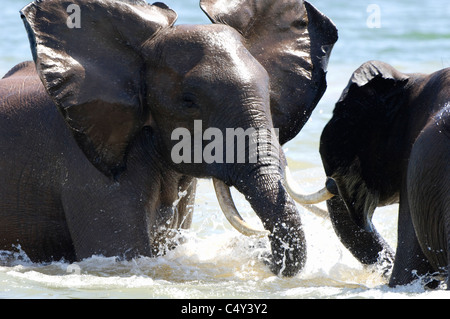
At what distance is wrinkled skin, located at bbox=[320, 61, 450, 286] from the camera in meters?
6.51

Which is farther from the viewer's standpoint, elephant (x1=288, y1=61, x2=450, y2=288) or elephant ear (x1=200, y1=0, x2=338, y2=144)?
elephant ear (x1=200, y1=0, x2=338, y2=144)

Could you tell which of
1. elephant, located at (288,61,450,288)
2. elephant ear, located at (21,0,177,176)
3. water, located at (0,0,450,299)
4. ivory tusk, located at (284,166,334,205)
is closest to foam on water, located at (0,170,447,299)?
water, located at (0,0,450,299)

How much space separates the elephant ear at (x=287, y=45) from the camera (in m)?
8.29

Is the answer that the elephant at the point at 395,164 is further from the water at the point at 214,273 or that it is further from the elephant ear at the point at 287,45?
the elephant ear at the point at 287,45

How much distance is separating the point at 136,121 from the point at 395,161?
1841 millimetres

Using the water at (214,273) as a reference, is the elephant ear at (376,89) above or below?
above

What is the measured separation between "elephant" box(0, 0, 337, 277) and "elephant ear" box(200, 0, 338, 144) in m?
0.01

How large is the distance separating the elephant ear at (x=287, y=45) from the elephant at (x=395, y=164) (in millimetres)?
770

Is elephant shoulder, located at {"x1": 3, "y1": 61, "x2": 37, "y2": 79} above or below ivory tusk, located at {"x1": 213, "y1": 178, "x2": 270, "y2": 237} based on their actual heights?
above

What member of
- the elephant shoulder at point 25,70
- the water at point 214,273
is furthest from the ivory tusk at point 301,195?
the elephant shoulder at point 25,70

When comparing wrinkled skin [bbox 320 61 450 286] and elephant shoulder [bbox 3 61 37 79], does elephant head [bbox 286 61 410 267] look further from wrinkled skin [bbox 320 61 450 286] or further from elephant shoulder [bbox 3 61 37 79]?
elephant shoulder [bbox 3 61 37 79]

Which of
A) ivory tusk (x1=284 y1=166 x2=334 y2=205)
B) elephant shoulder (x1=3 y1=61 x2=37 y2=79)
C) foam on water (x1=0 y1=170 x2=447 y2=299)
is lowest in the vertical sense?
foam on water (x1=0 y1=170 x2=447 y2=299)
